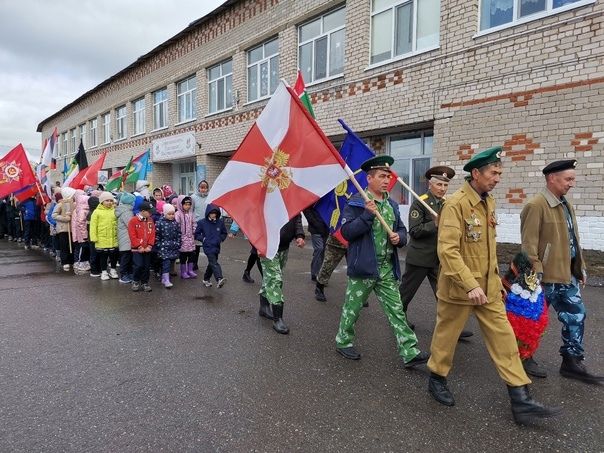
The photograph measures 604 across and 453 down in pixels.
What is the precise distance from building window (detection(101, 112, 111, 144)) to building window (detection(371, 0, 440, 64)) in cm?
2096

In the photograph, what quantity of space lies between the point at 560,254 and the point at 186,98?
60.5ft

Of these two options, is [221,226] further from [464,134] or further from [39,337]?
[464,134]

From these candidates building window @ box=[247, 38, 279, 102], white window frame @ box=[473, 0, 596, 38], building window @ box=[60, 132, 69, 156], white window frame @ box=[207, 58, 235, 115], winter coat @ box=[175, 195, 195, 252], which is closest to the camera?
winter coat @ box=[175, 195, 195, 252]

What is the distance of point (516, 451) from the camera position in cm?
235

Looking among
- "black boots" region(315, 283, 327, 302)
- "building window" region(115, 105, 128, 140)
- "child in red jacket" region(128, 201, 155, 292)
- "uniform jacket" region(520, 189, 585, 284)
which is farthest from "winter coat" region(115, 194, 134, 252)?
"building window" region(115, 105, 128, 140)

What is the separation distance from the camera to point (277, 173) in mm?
3973

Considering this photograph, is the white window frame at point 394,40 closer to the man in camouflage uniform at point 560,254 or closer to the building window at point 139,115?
the man in camouflage uniform at point 560,254

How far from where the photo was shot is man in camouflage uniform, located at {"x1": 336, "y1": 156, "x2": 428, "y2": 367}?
342 cm

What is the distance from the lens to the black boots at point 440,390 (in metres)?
2.87

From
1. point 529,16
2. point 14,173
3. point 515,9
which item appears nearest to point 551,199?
point 529,16

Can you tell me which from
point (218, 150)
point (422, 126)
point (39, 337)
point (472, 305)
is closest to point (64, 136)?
point (218, 150)

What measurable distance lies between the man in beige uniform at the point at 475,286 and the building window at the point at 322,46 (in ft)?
33.5

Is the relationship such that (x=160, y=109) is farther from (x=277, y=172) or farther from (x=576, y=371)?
(x=576, y=371)

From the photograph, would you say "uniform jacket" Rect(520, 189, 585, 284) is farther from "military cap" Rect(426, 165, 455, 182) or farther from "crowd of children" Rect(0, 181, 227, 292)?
"crowd of children" Rect(0, 181, 227, 292)
